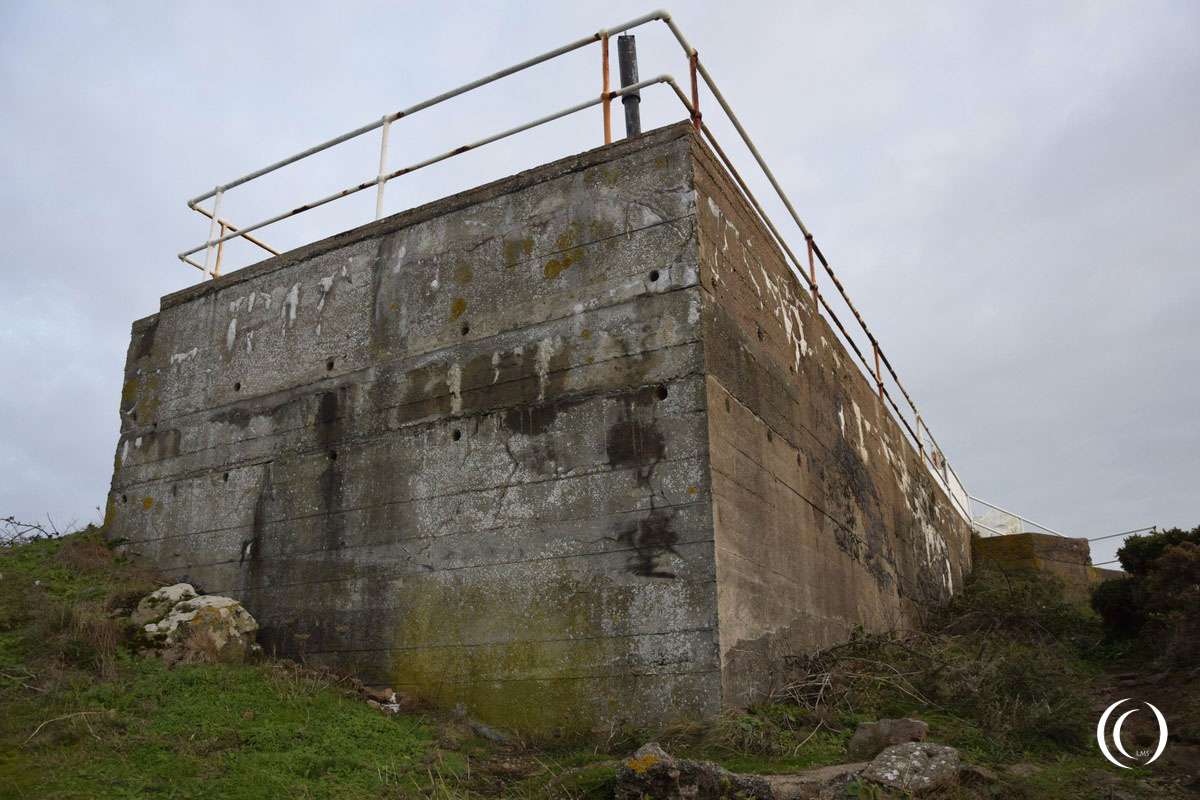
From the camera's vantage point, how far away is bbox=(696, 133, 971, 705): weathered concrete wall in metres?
6.09

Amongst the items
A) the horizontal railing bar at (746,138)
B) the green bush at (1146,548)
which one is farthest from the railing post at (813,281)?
the green bush at (1146,548)

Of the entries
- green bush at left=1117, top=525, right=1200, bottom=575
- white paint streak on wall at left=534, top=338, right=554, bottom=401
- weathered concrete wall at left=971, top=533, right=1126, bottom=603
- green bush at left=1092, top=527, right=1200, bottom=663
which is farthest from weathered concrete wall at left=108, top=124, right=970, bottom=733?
weathered concrete wall at left=971, top=533, right=1126, bottom=603

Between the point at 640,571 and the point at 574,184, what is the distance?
9.92 ft

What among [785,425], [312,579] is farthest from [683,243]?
[312,579]

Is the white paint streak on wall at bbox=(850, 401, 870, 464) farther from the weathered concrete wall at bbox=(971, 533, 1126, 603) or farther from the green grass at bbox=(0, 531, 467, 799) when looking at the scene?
the weathered concrete wall at bbox=(971, 533, 1126, 603)

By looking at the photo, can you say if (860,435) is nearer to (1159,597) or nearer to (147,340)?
(1159,597)

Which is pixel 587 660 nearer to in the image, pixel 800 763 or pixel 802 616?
pixel 800 763

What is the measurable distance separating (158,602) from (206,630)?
2.09 ft

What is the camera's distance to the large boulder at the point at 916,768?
172 inches

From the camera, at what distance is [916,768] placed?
448 centimetres

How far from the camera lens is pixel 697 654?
5555 mm

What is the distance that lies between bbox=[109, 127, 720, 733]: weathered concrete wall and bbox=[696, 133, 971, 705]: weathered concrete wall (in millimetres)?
312

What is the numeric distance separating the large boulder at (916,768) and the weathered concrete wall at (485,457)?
3.89 ft

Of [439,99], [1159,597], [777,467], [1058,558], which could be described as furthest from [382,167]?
[1058,558]
